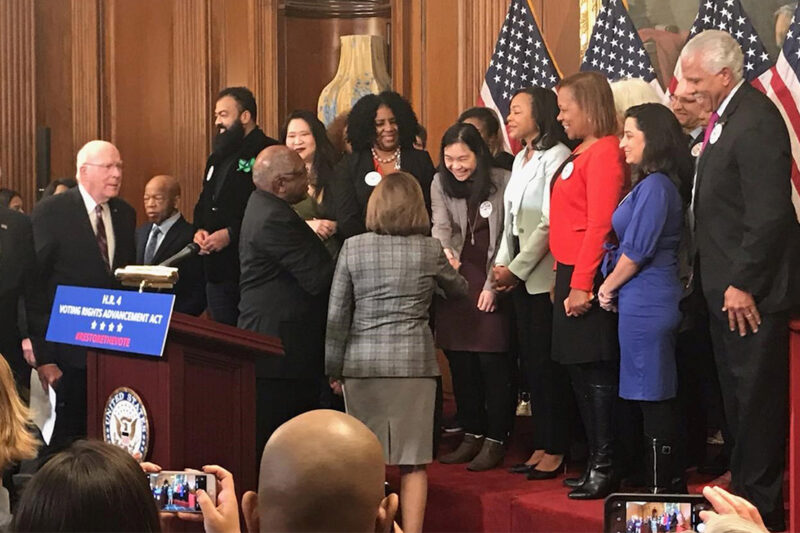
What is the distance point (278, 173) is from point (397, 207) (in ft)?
1.99

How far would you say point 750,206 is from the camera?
13.4 ft

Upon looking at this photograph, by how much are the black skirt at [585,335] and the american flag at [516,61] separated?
1815mm

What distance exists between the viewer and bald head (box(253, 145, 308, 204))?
16.7 ft

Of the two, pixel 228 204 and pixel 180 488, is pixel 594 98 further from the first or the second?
pixel 180 488

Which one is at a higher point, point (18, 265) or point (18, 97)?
point (18, 97)

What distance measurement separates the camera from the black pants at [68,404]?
5246 mm

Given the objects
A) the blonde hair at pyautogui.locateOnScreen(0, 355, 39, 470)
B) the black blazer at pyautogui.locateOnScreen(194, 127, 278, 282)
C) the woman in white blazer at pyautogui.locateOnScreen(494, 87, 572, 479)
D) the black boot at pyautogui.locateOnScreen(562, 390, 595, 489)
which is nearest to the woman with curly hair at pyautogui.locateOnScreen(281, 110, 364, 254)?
the black blazer at pyautogui.locateOnScreen(194, 127, 278, 282)

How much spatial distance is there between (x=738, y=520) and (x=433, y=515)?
11.3ft

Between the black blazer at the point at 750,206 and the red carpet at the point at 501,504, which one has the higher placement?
the black blazer at the point at 750,206

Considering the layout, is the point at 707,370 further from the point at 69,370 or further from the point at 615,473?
the point at 69,370

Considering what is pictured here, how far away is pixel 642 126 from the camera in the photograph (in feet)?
14.6

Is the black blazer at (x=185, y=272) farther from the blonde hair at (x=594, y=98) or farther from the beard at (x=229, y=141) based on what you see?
the blonde hair at (x=594, y=98)

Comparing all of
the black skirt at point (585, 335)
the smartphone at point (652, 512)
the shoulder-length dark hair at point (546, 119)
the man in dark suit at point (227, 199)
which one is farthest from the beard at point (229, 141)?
the smartphone at point (652, 512)

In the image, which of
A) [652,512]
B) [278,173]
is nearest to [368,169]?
[278,173]
